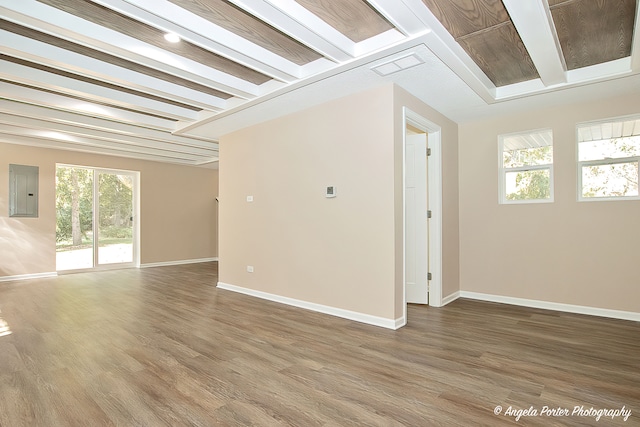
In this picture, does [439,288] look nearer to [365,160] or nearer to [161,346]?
[365,160]

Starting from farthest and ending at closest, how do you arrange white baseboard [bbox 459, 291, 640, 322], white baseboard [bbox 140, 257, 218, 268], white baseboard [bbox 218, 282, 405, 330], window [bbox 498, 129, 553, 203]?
white baseboard [bbox 140, 257, 218, 268] → window [bbox 498, 129, 553, 203] → white baseboard [bbox 459, 291, 640, 322] → white baseboard [bbox 218, 282, 405, 330]

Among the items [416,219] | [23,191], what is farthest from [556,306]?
[23,191]

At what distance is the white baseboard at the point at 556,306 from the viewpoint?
3734 millimetres

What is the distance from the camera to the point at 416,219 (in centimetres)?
445

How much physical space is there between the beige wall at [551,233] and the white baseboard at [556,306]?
5 centimetres

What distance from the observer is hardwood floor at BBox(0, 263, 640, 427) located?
6.32ft

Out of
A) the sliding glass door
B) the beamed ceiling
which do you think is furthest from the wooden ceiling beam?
the sliding glass door

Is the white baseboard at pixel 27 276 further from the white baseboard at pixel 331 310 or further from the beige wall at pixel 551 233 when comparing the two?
the beige wall at pixel 551 233

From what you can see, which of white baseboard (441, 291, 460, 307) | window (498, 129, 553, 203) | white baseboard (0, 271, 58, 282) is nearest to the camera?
window (498, 129, 553, 203)

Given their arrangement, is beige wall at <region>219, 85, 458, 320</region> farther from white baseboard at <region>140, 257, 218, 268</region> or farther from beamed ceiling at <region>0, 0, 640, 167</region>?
white baseboard at <region>140, 257, 218, 268</region>

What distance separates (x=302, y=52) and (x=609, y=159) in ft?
11.8

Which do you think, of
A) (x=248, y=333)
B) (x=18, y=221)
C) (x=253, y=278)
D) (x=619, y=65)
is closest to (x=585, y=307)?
(x=619, y=65)

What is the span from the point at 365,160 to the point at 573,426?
266cm

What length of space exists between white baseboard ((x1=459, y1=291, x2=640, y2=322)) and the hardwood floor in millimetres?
167
